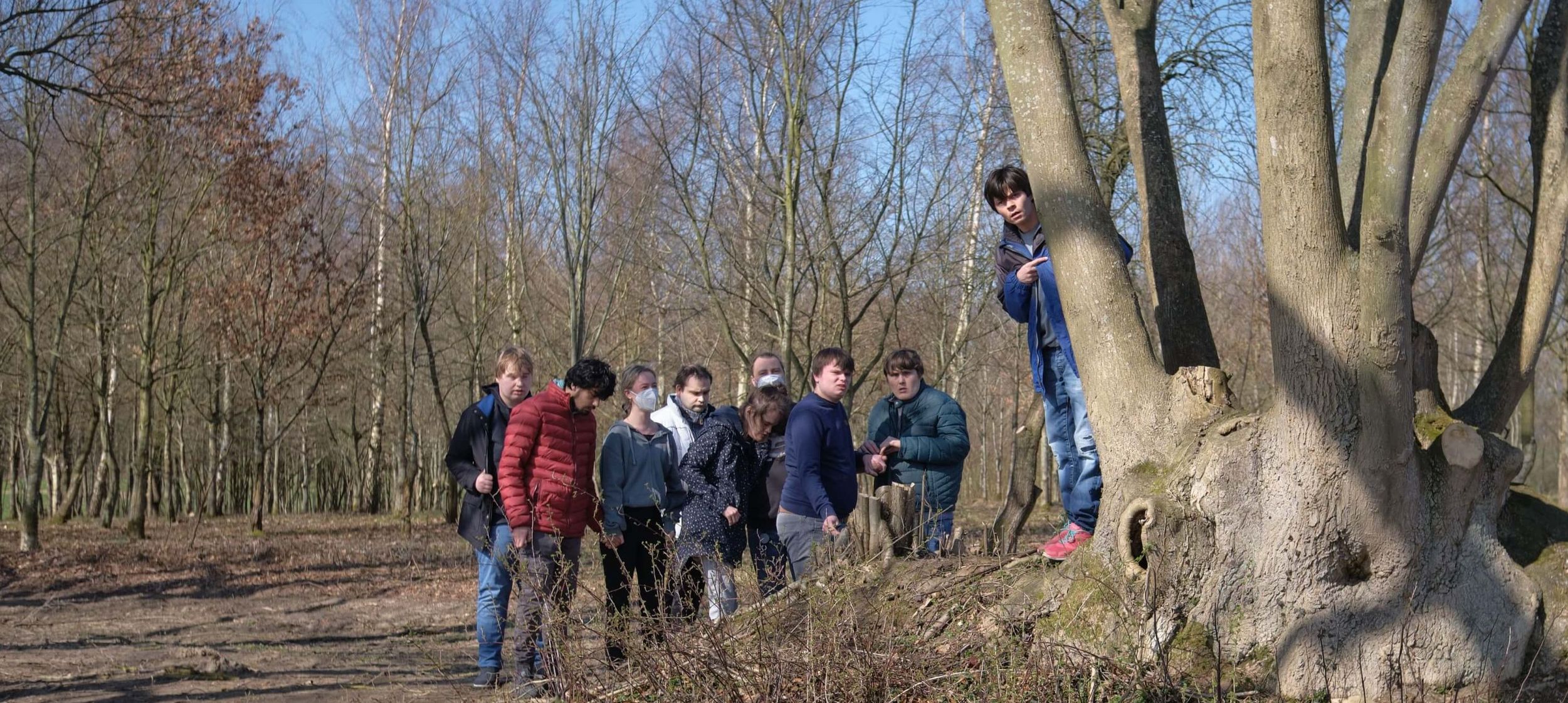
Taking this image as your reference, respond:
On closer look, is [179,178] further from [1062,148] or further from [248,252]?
[1062,148]

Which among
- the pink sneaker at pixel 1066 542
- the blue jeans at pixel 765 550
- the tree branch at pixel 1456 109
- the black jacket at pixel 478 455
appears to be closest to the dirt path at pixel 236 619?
the black jacket at pixel 478 455

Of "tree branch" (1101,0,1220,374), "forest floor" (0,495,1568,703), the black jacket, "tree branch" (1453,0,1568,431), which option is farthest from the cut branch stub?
the black jacket

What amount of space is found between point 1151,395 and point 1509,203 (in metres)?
19.1

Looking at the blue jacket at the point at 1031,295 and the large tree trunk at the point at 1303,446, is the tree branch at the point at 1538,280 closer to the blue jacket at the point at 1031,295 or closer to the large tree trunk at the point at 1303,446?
the large tree trunk at the point at 1303,446

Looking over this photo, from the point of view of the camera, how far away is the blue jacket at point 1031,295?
505cm

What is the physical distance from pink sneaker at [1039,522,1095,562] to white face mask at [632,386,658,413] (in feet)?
7.04

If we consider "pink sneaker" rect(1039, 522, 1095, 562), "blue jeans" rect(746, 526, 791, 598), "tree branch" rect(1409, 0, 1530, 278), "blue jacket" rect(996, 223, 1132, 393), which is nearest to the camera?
"tree branch" rect(1409, 0, 1530, 278)

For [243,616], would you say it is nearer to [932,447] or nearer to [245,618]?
[245,618]

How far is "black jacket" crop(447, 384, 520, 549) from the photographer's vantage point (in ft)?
20.1

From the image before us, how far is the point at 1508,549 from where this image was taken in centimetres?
449

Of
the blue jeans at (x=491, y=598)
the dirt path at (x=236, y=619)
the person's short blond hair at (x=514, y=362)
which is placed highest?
the person's short blond hair at (x=514, y=362)

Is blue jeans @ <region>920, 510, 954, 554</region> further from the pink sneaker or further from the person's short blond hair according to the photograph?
the person's short blond hair

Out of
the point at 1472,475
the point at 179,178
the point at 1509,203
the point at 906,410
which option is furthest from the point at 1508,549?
the point at 1509,203

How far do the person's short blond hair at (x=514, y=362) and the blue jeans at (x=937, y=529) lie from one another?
214cm
